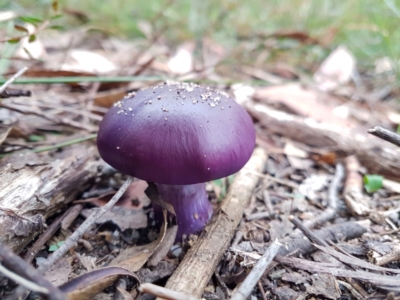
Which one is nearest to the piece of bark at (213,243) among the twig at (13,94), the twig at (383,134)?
the twig at (383,134)

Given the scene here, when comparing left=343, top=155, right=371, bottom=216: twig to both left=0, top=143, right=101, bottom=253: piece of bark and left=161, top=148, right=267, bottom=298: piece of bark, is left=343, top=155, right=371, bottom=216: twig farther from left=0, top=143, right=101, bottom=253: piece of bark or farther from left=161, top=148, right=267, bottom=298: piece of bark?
left=0, top=143, right=101, bottom=253: piece of bark

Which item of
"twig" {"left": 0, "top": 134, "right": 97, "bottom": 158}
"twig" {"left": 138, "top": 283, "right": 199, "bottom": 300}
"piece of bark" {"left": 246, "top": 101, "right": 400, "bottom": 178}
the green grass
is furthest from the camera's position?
the green grass

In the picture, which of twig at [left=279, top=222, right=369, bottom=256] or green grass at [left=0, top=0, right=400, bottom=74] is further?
green grass at [left=0, top=0, right=400, bottom=74]

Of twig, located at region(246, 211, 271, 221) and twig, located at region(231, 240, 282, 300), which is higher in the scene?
twig, located at region(231, 240, 282, 300)

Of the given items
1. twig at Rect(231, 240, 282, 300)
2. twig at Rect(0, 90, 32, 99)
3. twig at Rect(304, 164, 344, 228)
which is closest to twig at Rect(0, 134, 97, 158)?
twig at Rect(0, 90, 32, 99)

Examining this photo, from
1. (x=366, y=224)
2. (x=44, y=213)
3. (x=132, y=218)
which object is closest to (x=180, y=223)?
(x=132, y=218)

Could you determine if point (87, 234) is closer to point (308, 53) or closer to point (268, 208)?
point (268, 208)

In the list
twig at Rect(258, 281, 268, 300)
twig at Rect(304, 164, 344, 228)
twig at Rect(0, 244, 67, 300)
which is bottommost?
twig at Rect(304, 164, 344, 228)
